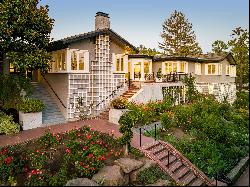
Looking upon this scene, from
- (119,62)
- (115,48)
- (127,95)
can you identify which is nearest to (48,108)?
(127,95)

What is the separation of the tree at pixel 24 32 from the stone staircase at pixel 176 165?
1010cm

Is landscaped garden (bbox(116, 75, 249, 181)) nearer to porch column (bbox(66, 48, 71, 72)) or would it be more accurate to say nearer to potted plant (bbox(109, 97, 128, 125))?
potted plant (bbox(109, 97, 128, 125))

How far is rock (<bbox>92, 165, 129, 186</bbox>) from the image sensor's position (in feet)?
33.6

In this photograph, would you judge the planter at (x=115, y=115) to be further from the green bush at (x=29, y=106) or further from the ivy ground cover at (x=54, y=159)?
the green bush at (x=29, y=106)

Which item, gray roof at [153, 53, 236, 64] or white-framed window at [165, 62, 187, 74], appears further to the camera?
white-framed window at [165, 62, 187, 74]

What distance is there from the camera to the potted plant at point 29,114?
1789 cm

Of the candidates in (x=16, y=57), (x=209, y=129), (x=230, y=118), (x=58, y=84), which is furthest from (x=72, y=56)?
(x=230, y=118)

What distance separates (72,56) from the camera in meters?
21.1

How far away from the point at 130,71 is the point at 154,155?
19.2m

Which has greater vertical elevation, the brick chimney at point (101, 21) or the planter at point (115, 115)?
the brick chimney at point (101, 21)

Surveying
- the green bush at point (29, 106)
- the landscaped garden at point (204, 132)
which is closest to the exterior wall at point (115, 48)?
the landscaped garden at point (204, 132)

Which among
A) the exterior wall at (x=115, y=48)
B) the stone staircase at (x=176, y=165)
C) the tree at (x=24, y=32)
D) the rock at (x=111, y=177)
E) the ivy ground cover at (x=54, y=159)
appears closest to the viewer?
the rock at (x=111, y=177)

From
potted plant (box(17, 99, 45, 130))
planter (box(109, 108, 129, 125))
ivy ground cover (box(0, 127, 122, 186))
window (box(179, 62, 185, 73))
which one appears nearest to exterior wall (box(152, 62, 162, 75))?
window (box(179, 62, 185, 73))

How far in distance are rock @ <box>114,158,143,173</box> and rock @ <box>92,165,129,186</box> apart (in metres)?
0.23
